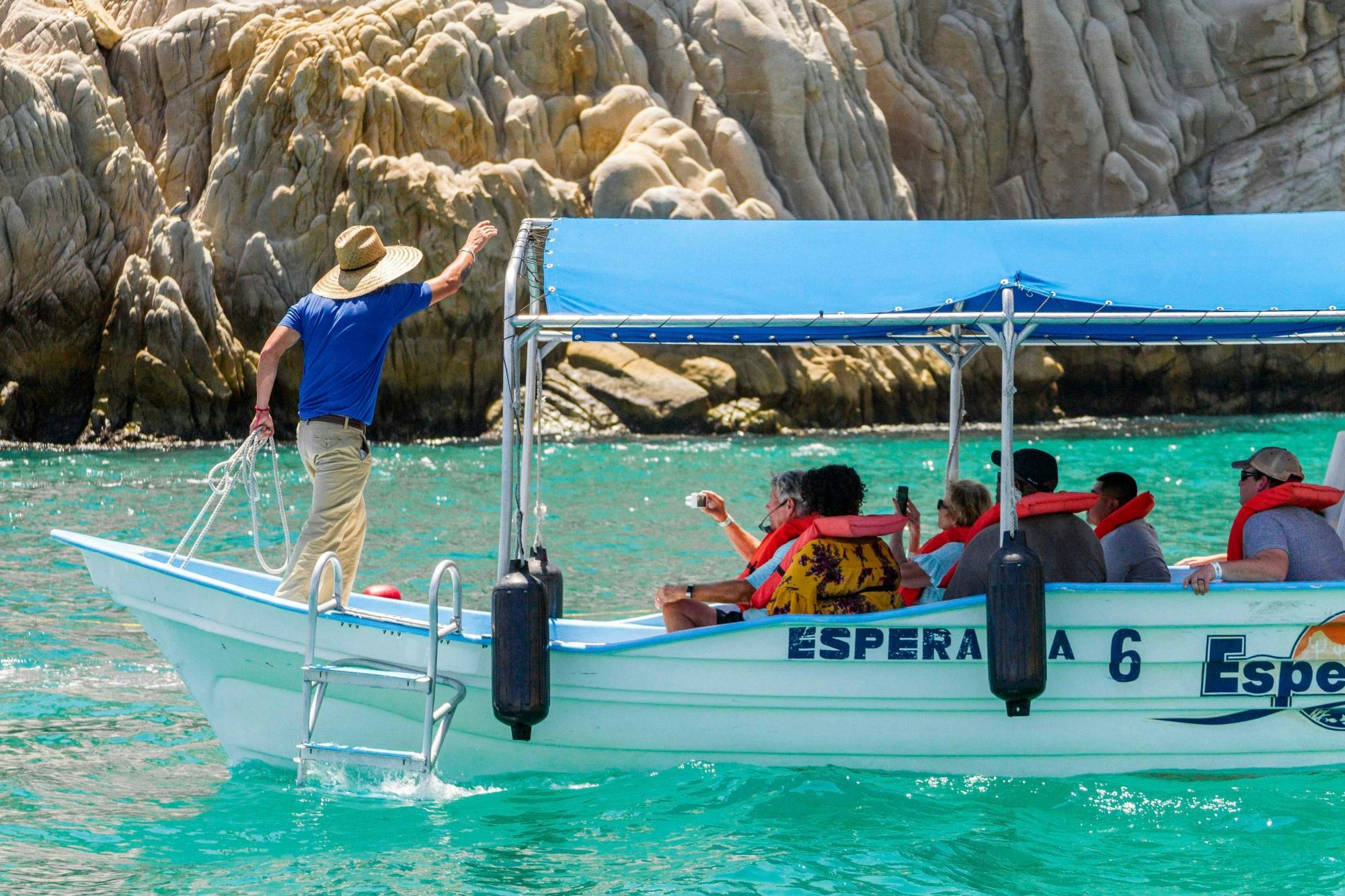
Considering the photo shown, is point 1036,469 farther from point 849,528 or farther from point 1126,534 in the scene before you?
point 849,528

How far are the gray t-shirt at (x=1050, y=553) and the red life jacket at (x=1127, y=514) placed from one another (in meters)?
0.71

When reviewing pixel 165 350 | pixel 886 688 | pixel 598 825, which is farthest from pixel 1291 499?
pixel 165 350

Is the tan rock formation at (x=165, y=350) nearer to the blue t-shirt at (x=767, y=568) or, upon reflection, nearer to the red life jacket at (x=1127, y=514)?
the blue t-shirt at (x=767, y=568)

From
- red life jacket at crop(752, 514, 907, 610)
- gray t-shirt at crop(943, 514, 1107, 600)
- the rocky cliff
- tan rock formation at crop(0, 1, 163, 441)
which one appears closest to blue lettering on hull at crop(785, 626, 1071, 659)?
gray t-shirt at crop(943, 514, 1107, 600)

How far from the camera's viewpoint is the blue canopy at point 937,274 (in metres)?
6.43

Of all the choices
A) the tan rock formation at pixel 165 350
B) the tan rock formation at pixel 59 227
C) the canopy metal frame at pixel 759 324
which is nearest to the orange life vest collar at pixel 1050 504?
the canopy metal frame at pixel 759 324

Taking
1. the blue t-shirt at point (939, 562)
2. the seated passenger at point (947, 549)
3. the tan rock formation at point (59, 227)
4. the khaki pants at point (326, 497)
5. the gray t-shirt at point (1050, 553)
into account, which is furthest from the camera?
the tan rock formation at point (59, 227)

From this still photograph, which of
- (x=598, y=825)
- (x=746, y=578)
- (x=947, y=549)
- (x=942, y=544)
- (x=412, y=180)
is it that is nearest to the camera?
(x=598, y=825)

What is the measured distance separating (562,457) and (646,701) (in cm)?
1823

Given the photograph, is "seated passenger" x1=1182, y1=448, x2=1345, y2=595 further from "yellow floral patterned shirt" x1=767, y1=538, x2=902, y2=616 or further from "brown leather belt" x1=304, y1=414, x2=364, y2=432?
"brown leather belt" x1=304, y1=414, x2=364, y2=432

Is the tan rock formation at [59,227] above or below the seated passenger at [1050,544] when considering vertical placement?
above

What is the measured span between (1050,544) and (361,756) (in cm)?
332

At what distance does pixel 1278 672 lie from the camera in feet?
21.4

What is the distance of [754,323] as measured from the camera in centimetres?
639
